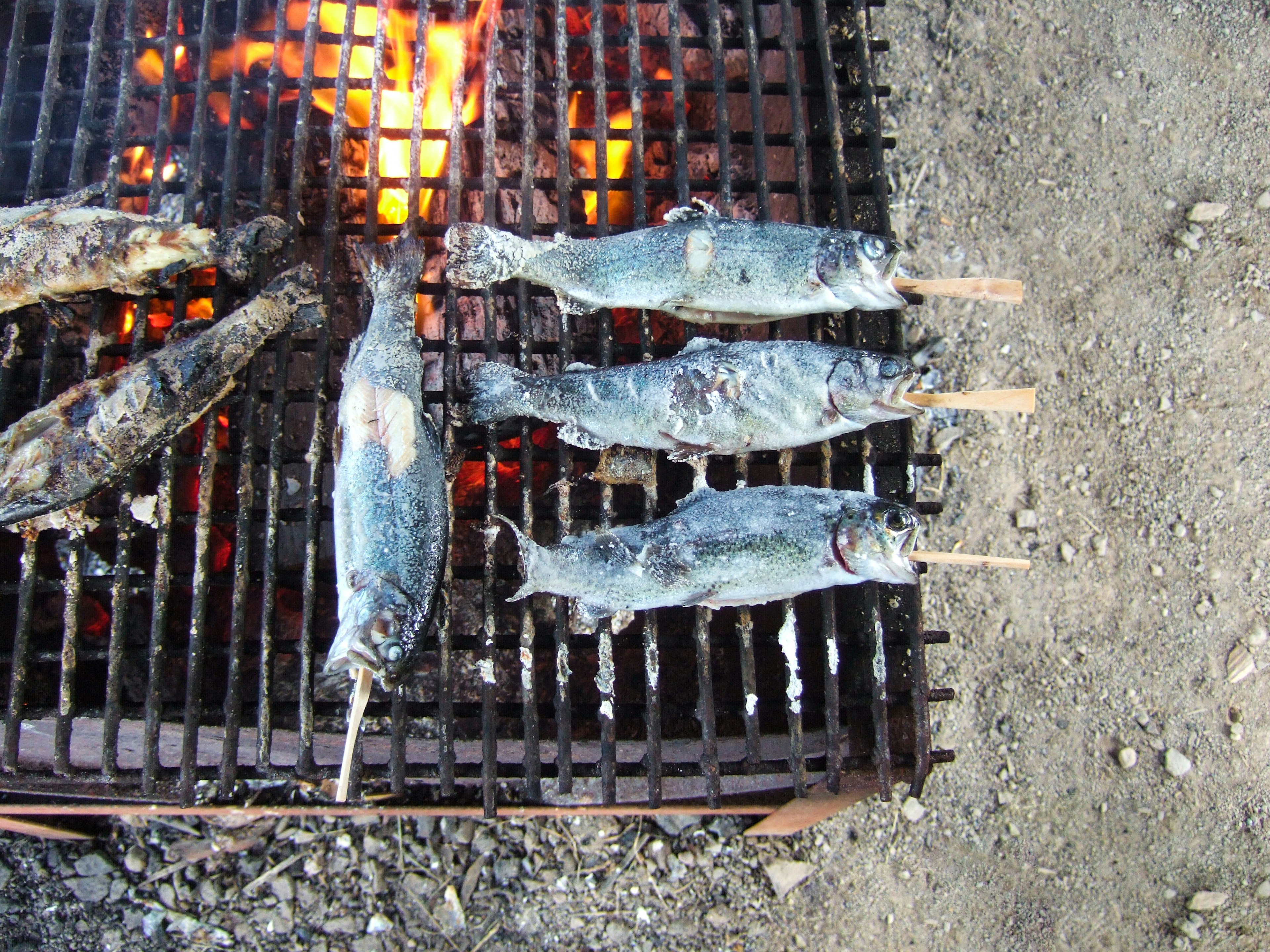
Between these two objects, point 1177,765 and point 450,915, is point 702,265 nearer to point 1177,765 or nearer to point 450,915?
point 450,915

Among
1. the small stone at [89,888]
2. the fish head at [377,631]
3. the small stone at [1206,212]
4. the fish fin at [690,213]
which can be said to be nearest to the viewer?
the fish head at [377,631]

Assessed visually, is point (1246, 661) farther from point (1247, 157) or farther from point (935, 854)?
point (1247, 157)

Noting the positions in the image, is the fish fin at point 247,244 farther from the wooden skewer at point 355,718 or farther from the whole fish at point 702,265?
the wooden skewer at point 355,718

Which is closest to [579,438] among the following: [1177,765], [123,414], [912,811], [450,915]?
[123,414]

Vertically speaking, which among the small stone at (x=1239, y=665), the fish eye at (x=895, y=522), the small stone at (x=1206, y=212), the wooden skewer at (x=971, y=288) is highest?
the small stone at (x=1206, y=212)

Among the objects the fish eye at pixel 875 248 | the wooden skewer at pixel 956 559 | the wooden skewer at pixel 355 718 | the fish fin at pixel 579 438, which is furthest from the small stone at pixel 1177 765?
the wooden skewer at pixel 355 718

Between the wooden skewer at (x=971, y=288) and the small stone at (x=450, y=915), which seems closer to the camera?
the wooden skewer at (x=971, y=288)

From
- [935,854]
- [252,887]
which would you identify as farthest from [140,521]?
[935,854]
